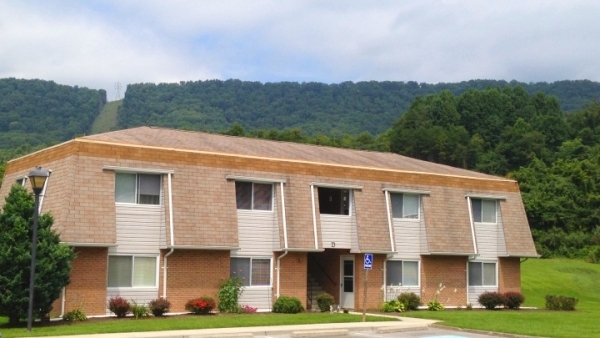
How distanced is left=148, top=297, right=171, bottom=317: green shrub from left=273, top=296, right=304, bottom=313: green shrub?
475 cm

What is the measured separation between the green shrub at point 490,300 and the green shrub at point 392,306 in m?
4.98

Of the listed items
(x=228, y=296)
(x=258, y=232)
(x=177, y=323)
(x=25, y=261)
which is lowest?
(x=177, y=323)

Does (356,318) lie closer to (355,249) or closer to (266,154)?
(355,249)

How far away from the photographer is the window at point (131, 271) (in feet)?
92.9

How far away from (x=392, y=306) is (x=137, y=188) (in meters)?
11.8

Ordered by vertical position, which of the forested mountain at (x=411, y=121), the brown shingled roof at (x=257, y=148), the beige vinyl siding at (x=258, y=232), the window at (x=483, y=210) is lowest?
the beige vinyl siding at (x=258, y=232)

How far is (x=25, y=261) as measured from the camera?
2372cm

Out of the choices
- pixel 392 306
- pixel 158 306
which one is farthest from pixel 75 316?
pixel 392 306

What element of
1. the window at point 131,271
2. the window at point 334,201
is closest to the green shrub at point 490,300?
the window at point 334,201

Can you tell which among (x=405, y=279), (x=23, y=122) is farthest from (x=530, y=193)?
(x=23, y=122)

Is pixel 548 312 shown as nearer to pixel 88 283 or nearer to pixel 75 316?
pixel 88 283

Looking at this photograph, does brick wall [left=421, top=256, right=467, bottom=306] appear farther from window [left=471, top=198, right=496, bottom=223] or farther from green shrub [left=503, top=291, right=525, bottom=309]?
window [left=471, top=198, right=496, bottom=223]

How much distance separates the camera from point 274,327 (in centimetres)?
2530

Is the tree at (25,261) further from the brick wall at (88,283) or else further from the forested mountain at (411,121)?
the forested mountain at (411,121)
